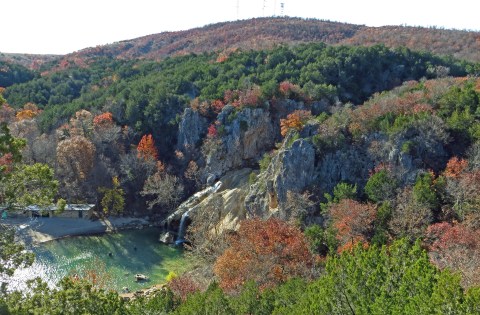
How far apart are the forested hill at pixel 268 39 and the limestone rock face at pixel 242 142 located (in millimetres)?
29765

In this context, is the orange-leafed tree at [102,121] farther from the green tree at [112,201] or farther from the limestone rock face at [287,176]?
the limestone rock face at [287,176]

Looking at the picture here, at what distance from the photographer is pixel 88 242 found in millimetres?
48125

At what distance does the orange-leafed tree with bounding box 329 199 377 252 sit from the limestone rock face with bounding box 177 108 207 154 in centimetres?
2981

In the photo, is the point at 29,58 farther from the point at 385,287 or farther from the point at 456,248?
the point at 385,287

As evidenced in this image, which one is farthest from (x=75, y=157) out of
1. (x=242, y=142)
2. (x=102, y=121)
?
(x=242, y=142)

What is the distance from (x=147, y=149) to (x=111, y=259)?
1955cm

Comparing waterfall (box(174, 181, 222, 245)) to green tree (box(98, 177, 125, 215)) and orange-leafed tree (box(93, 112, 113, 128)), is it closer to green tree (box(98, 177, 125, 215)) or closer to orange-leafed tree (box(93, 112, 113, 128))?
green tree (box(98, 177, 125, 215))

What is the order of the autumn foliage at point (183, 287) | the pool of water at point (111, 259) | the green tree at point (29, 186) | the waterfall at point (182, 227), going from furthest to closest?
the waterfall at point (182, 227), the pool of water at point (111, 259), the autumn foliage at point (183, 287), the green tree at point (29, 186)

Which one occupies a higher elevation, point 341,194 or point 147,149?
point 341,194

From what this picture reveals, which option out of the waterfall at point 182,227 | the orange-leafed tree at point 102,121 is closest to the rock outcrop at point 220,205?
the waterfall at point 182,227

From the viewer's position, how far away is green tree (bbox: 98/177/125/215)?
53.9 metres

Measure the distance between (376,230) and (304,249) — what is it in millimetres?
5767

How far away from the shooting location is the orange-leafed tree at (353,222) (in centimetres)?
3097

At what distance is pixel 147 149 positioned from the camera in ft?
195
